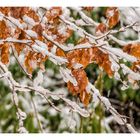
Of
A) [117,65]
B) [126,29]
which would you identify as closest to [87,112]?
[117,65]

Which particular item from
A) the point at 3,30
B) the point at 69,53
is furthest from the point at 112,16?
the point at 3,30

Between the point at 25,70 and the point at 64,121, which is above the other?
the point at 25,70

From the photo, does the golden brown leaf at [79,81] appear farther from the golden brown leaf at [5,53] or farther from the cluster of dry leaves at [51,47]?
the golden brown leaf at [5,53]

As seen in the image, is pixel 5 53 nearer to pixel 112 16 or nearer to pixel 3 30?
pixel 3 30

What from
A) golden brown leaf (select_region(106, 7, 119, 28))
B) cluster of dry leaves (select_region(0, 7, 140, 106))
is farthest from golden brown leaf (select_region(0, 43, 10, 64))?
golden brown leaf (select_region(106, 7, 119, 28))

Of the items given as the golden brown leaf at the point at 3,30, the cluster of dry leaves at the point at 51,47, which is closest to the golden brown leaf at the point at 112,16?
the cluster of dry leaves at the point at 51,47

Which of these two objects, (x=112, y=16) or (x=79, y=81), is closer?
(x=79, y=81)
